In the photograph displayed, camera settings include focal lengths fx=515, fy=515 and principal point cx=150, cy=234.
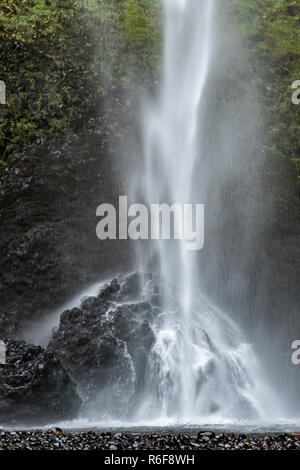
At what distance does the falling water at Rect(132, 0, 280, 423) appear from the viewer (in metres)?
11.1

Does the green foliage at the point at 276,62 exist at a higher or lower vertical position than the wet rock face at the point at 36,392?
higher

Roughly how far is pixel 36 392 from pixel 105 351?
5.83 ft

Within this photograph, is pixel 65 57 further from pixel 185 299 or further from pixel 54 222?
pixel 185 299

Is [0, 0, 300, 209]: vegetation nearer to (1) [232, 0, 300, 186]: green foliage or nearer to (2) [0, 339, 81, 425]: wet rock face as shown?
(1) [232, 0, 300, 186]: green foliage

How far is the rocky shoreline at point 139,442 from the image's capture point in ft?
23.3

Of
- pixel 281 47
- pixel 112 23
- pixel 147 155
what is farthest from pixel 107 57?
pixel 281 47

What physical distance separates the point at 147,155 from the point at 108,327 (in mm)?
6298

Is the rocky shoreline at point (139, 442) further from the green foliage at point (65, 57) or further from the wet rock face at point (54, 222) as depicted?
the green foliage at point (65, 57)

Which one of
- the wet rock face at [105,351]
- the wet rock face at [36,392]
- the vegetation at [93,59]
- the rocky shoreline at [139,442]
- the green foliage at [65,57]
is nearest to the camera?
the rocky shoreline at [139,442]

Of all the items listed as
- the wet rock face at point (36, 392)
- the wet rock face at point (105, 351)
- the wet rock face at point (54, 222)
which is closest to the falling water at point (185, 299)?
the wet rock face at point (105, 351)

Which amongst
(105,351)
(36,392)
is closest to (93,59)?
(105,351)

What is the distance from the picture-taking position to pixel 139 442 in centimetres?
728

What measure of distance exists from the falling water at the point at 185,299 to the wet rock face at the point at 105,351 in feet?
1.14

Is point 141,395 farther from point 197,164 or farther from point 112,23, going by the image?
point 112,23
